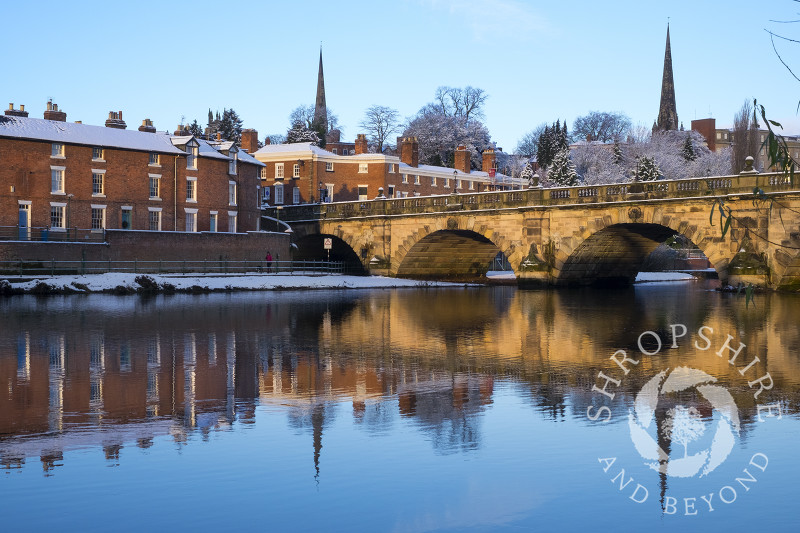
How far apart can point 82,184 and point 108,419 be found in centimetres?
4799

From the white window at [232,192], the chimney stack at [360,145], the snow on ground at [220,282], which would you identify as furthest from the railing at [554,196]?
the chimney stack at [360,145]

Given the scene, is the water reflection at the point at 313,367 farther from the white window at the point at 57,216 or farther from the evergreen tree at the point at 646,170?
the evergreen tree at the point at 646,170

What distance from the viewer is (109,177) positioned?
189 ft

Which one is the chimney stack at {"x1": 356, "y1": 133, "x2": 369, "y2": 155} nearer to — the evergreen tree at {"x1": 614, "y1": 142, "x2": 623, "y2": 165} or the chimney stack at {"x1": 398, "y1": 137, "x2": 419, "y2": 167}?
the chimney stack at {"x1": 398, "y1": 137, "x2": 419, "y2": 167}

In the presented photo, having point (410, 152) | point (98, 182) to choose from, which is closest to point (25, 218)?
point (98, 182)

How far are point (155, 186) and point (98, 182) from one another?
13.1 ft

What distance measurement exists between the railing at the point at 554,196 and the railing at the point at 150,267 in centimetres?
568

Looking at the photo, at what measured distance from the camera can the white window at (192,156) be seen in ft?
202

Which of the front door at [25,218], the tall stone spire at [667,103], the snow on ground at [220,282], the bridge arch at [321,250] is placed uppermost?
the tall stone spire at [667,103]

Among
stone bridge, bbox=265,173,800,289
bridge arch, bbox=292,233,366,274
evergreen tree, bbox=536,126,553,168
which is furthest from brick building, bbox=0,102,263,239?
evergreen tree, bbox=536,126,553,168

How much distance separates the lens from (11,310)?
99.1ft

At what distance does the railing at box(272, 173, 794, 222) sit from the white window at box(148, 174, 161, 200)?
1395 centimetres

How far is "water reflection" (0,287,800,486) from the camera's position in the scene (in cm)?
1138

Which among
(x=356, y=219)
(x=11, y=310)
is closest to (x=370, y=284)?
(x=356, y=219)
